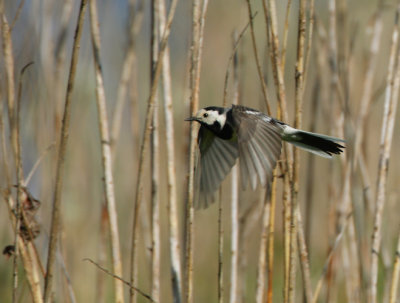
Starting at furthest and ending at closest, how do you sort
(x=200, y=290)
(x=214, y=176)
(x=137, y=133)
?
(x=200, y=290), (x=137, y=133), (x=214, y=176)

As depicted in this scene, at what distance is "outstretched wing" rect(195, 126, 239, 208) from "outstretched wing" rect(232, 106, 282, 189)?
22 cm

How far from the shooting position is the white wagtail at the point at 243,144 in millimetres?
1608

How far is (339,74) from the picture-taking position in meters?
2.11

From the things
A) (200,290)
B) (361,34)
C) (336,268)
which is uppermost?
(361,34)

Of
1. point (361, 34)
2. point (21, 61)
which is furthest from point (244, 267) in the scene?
point (361, 34)

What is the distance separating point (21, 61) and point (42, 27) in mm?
141

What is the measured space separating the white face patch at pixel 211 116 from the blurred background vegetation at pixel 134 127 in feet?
0.26

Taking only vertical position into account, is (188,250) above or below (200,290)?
above

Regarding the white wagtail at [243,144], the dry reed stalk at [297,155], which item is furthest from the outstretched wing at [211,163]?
the dry reed stalk at [297,155]

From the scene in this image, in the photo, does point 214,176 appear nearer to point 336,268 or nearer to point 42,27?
point 336,268

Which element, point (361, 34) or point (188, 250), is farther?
point (361, 34)

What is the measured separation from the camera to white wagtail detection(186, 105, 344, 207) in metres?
1.61

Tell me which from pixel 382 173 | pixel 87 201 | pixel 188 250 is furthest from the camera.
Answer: pixel 87 201

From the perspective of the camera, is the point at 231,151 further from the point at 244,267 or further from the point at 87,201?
the point at 87,201
